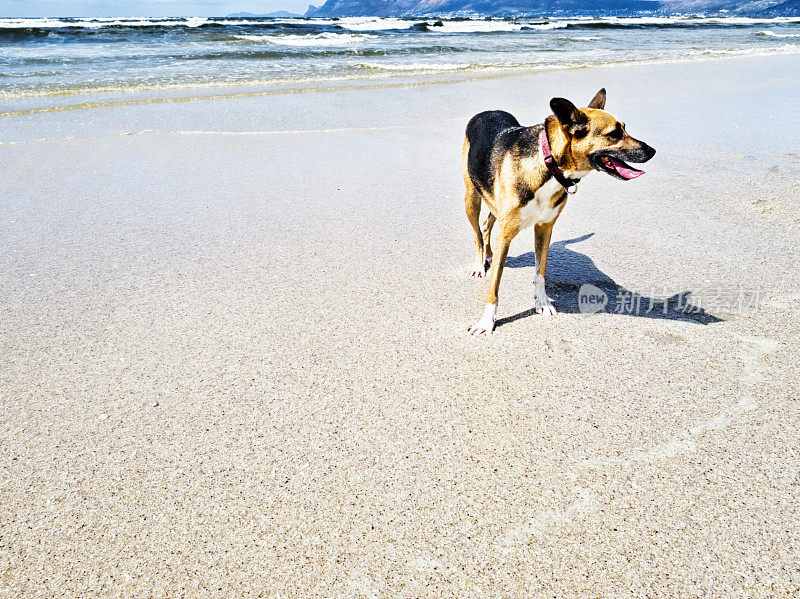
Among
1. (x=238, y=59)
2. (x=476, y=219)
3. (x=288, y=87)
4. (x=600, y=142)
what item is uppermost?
(x=600, y=142)

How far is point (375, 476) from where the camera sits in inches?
88.0

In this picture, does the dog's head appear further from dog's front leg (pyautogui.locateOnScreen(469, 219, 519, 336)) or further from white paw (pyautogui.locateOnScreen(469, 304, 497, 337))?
white paw (pyautogui.locateOnScreen(469, 304, 497, 337))

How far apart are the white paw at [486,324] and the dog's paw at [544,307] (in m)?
0.33

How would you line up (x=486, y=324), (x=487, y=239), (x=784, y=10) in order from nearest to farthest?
(x=486, y=324)
(x=487, y=239)
(x=784, y=10)

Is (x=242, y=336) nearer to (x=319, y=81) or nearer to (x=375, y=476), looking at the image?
(x=375, y=476)

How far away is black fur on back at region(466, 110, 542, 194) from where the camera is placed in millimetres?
3094

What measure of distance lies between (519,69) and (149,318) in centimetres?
1432

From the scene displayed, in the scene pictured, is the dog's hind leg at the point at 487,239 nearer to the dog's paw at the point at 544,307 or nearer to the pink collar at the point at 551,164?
the dog's paw at the point at 544,307

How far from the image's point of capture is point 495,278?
330 centimetres

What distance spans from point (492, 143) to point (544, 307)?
1.09 m

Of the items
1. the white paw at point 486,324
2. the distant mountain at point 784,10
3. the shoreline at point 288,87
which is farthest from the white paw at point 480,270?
the distant mountain at point 784,10

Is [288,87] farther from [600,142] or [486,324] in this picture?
[600,142]

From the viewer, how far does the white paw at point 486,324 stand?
3262 millimetres

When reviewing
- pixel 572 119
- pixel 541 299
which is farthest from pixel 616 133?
pixel 541 299
